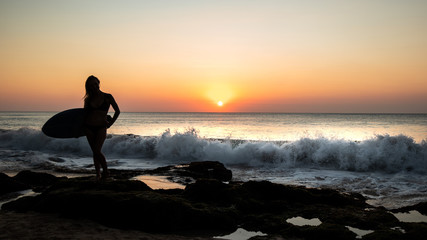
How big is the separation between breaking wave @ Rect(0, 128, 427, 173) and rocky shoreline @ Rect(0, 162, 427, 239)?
839 centimetres

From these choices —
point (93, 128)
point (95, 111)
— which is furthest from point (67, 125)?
point (95, 111)

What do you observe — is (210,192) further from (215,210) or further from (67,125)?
(67,125)

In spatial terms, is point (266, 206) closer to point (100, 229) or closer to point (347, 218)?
point (347, 218)

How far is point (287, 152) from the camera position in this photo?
54.1 ft

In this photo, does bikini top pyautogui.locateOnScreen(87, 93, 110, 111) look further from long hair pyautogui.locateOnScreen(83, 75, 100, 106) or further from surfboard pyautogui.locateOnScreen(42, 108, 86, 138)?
surfboard pyautogui.locateOnScreen(42, 108, 86, 138)

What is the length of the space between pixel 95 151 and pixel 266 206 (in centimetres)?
373

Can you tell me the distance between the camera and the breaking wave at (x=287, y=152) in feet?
47.4

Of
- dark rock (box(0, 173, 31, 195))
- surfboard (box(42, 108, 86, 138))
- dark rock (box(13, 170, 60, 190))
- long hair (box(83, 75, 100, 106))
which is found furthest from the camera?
dark rock (box(13, 170, 60, 190))

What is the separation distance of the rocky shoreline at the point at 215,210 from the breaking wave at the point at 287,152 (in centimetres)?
839

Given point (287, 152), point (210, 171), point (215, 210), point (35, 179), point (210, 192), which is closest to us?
point (215, 210)

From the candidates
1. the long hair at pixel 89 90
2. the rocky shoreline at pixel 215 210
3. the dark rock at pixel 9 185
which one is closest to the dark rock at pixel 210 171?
the rocky shoreline at pixel 215 210

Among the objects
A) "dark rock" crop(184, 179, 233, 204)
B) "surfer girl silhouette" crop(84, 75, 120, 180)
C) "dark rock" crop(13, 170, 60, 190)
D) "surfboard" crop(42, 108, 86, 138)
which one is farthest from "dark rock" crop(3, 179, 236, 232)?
"dark rock" crop(13, 170, 60, 190)

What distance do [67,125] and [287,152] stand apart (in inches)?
449

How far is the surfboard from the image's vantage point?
7.82m
